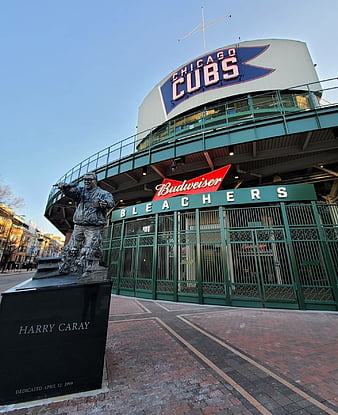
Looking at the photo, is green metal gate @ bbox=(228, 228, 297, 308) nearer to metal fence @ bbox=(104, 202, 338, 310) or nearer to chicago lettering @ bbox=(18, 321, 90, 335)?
metal fence @ bbox=(104, 202, 338, 310)

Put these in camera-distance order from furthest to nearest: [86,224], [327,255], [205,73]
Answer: [205,73] < [327,255] < [86,224]

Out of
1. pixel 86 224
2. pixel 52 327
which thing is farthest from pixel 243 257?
pixel 52 327

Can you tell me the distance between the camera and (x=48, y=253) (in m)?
87.8

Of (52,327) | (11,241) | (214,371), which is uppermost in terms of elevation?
(11,241)

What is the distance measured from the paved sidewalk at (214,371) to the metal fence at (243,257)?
2.12 metres

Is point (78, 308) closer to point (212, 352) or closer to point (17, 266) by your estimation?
point (212, 352)

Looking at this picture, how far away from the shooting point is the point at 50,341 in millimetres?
2635

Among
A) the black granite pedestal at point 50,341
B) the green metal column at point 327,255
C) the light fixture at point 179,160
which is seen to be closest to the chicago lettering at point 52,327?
the black granite pedestal at point 50,341

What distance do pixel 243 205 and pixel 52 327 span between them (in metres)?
9.51

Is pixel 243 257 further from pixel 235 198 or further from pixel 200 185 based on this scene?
pixel 200 185

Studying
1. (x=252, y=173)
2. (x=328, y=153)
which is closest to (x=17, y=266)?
(x=252, y=173)

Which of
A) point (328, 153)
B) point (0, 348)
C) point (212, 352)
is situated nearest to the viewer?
point (0, 348)

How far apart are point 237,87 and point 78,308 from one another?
1870cm

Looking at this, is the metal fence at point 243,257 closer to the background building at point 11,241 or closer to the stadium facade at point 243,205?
the stadium facade at point 243,205
